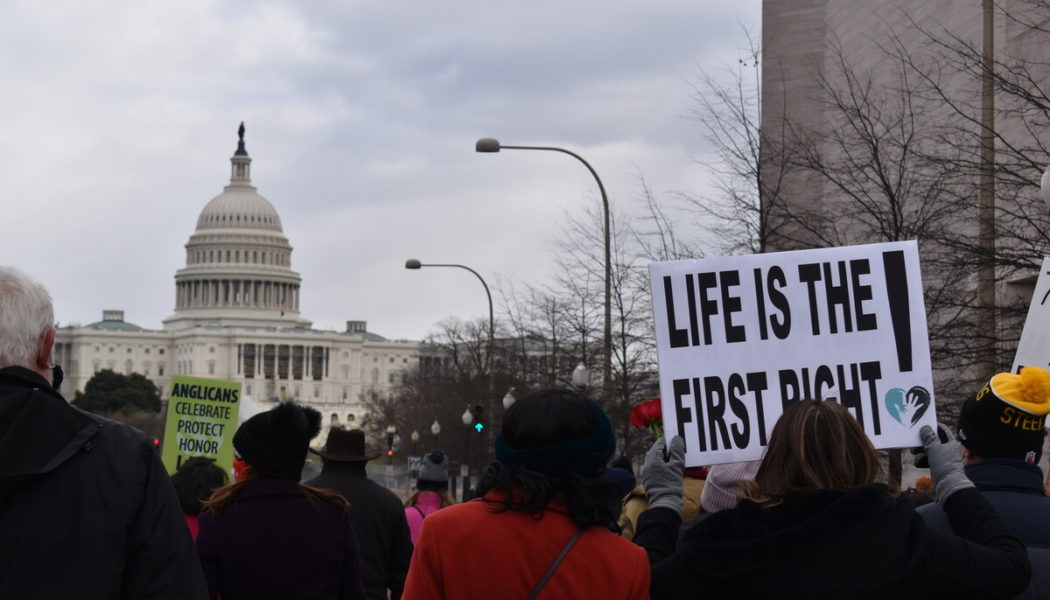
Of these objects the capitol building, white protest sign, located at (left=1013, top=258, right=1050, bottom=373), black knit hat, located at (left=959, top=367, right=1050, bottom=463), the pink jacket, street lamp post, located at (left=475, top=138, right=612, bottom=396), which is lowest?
the pink jacket

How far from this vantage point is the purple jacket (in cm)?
659

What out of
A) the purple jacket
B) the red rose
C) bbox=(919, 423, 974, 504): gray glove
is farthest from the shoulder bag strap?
the red rose

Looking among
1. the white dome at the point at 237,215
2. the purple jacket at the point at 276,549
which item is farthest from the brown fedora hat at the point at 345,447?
the white dome at the point at 237,215

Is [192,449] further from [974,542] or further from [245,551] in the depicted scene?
[974,542]

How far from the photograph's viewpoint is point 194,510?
28.0ft

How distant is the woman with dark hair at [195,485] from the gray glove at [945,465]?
13.6ft

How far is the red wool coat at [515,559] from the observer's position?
15.5ft

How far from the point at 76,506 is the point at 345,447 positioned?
4472 millimetres

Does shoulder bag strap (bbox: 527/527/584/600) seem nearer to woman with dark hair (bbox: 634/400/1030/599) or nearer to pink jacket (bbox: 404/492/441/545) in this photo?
woman with dark hair (bbox: 634/400/1030/599)

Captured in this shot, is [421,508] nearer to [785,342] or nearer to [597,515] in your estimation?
[785,342]

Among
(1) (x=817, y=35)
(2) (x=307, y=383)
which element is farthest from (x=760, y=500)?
(2) (x=307, y=383)

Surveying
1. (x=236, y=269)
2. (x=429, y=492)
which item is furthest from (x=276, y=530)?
(x=236, y=269)

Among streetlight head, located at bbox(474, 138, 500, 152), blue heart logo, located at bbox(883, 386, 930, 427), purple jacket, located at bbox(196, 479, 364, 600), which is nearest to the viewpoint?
blue heart logo, located at bbox(883, 386, 930, 427)

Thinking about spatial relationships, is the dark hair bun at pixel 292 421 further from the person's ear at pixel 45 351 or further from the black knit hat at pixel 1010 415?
the black knit hat at pixel 1010 415
